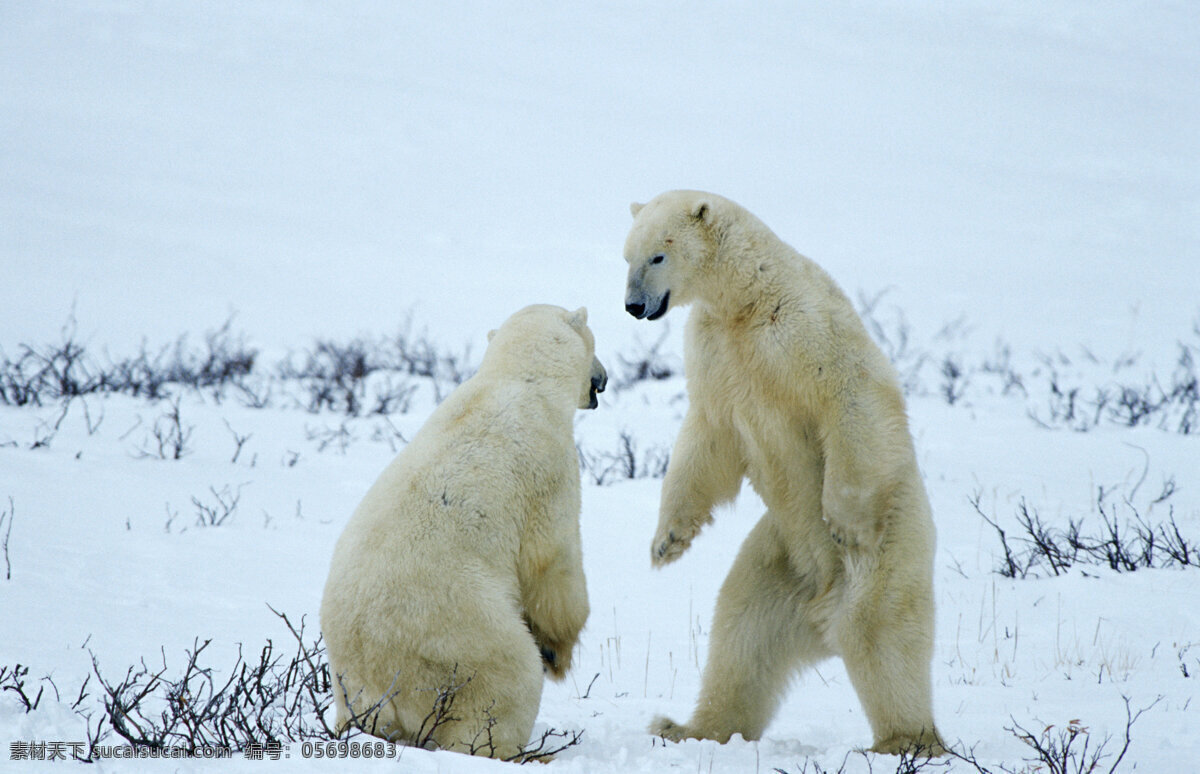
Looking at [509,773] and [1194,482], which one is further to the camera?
[1194,482]

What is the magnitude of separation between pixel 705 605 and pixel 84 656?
2.91m

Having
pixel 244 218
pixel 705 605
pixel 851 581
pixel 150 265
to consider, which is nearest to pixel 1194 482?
pixel 705 605

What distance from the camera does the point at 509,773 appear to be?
2.29 meters

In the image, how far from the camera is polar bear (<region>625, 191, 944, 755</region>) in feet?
10.3

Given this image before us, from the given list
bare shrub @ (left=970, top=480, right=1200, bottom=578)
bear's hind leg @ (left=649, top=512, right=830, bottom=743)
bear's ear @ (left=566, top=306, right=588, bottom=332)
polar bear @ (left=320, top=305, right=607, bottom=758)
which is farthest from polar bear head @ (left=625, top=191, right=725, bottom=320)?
bare shrub @ (left=970, top=480, right=1200, bottom=578)

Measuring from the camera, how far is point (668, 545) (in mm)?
3547

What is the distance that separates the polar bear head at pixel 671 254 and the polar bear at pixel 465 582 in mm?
579

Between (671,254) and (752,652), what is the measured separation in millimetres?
1371

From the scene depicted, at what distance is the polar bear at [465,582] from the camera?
2.62m

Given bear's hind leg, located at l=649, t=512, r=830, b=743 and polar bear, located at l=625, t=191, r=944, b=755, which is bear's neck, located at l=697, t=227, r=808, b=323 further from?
bear's hind leg, located at l=649, t=512, r=830, b=743

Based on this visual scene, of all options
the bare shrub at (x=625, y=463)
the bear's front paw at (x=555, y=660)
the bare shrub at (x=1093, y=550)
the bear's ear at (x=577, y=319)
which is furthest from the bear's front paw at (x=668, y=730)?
the bare shrub at (x=625, y=463)

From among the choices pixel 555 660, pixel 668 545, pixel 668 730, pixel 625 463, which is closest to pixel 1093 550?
pixel 668 545

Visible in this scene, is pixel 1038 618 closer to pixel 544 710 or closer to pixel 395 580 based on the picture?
pixel 544 710

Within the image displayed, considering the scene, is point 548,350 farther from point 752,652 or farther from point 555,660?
point 752,652
